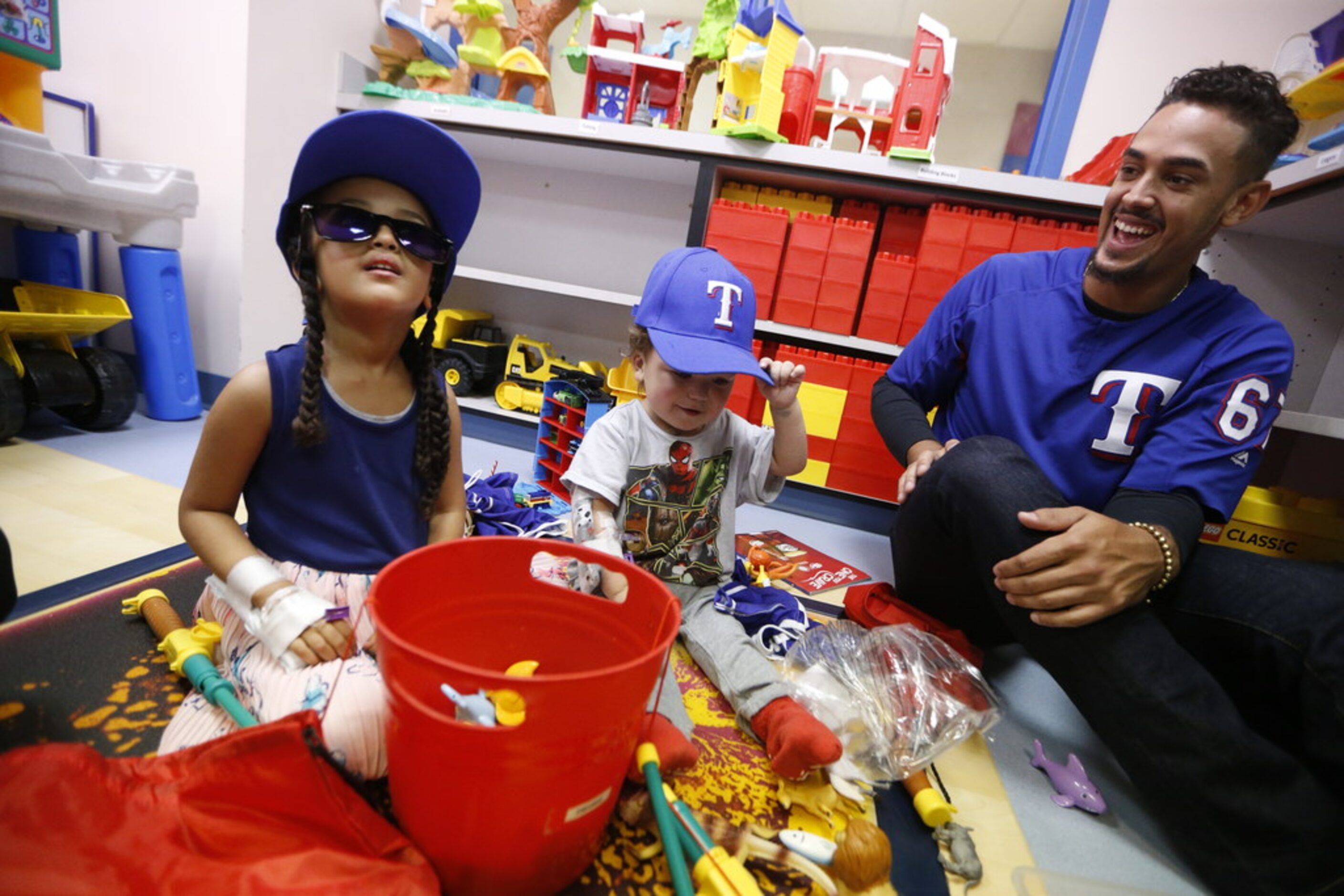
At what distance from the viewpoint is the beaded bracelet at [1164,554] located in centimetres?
68

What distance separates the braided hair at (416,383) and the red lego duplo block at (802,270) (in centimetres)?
100

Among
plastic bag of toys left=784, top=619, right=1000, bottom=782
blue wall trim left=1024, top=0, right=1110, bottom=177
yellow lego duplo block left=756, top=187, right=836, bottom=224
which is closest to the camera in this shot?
plastic bag of toys left=784, top=619, right=1000, bottom=782

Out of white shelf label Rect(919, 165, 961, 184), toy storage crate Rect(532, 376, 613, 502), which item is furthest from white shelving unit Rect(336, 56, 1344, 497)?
toy storage crate Rect(532, 376, 613, 502)

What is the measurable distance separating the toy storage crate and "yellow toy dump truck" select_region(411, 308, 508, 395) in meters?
0.45

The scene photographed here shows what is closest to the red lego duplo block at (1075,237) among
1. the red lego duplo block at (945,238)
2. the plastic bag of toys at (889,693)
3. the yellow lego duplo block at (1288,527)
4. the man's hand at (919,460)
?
the red lego duplo block at (945,238)

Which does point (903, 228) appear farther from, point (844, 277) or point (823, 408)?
point (823, 408)

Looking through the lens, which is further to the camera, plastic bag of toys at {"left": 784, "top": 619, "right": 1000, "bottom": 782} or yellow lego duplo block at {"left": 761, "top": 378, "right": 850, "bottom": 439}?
yellow lego duplo block at {"left": 761, "top": 378, "right": 850, "bottom": 439}

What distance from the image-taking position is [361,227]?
0.61 meters

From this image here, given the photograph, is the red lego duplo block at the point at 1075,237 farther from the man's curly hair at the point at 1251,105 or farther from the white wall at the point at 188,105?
the white wall at the point at 188,105

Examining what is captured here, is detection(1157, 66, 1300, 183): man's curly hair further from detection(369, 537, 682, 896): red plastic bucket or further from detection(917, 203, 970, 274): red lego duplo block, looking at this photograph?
detection(369, 537, 682, 896): red plastic bucket

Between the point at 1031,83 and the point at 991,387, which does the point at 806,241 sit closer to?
the point at 991,387

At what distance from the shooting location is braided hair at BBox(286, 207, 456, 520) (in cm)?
61

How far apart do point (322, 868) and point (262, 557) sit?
31 cm

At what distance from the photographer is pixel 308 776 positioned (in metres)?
0.44
